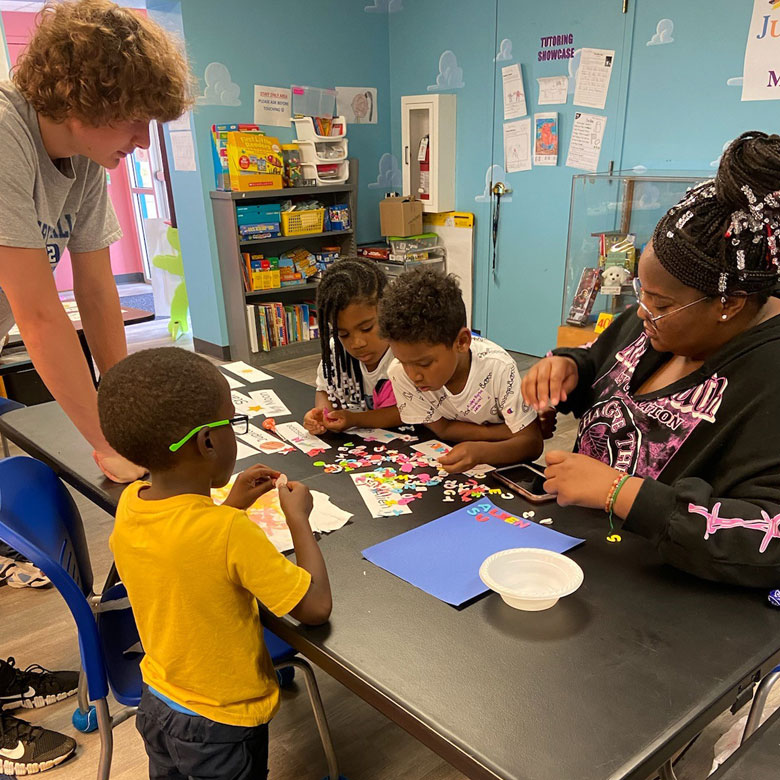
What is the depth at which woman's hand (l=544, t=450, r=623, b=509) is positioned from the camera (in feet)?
3.65

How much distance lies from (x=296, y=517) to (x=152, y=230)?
18.3ft

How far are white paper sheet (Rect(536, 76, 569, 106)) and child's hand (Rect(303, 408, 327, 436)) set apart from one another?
10.8ft

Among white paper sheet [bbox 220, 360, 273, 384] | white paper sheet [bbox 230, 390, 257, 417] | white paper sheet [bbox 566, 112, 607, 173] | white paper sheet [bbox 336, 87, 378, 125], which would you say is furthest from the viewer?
white paper sheet [bbox 336, 87, 378, 125]

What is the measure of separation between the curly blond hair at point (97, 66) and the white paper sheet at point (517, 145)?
138 inches

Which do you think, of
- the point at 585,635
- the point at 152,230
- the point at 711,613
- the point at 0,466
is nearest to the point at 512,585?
the point at 585,635

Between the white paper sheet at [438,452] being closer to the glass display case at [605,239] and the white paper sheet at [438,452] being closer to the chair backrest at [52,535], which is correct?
the chair backrest at [52,535]

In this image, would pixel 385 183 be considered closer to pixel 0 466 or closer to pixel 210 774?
pixel 0 466

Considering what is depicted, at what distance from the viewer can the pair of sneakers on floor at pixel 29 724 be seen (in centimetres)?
170

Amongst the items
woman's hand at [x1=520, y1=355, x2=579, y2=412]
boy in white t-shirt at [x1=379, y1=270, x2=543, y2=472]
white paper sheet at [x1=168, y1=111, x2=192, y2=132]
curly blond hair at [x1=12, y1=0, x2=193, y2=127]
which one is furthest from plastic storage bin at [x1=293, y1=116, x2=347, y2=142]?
woman's hand at [x1=520, y1=355, x2=579, y2=412]

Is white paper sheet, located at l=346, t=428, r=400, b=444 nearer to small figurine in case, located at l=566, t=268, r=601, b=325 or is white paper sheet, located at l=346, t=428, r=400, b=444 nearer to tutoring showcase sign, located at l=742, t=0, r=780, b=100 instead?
small figurine in case, located at l=566, t=268, r=601, b=325

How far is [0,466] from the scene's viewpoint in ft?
4.58

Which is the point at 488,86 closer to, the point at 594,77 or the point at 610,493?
the point at 594,77

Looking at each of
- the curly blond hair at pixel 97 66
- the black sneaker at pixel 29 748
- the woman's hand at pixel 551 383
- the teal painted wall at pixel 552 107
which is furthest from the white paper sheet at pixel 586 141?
the black sneaker at pixel 29 748

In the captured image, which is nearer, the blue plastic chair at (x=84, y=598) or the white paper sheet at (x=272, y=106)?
the blue plastic chair at (x=84, y=598)
